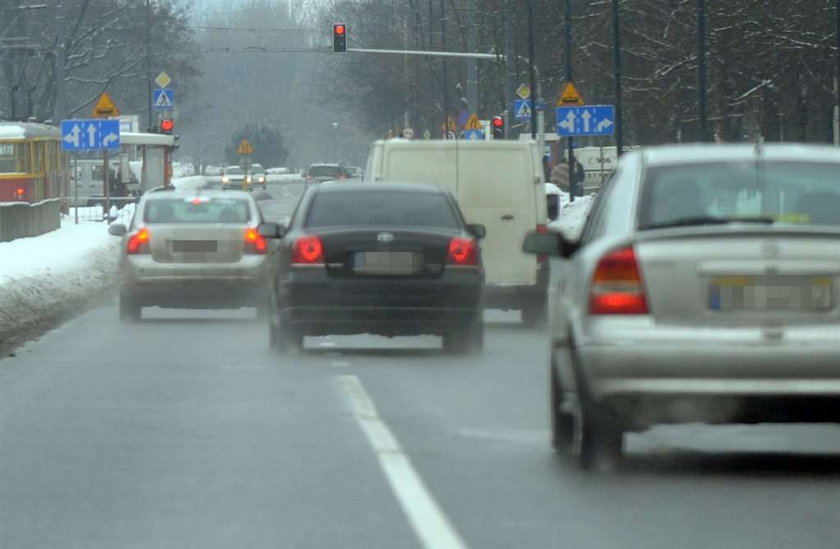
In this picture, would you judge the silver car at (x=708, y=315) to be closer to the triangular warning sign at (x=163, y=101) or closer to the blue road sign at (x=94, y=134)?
the blue road sign at (x=94, y=134)

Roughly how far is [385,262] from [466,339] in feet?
3.43

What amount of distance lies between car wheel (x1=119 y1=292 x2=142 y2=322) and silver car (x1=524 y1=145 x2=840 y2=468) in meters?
15.4

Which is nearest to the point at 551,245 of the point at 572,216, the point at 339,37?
the point at 572,216

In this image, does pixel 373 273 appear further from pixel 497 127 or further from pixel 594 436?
pixel 497 127

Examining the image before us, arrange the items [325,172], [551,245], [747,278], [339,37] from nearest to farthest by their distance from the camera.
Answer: [747,278]
[551,245]
[339,37]
[325,172]

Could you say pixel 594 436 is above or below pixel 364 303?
below

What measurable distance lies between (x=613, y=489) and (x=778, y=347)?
91 centimetres

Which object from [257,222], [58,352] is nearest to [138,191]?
[257,222]

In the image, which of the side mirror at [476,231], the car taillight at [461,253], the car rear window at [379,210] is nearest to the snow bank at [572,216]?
the side mirror at [476,231]

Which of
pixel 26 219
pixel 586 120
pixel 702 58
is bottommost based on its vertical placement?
pixel 26 219

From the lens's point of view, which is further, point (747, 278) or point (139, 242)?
point (139, 242)

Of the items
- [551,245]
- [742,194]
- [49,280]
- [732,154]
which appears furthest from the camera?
[49,280]

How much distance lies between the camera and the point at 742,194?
35.4ft

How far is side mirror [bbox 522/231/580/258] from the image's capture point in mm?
12031
